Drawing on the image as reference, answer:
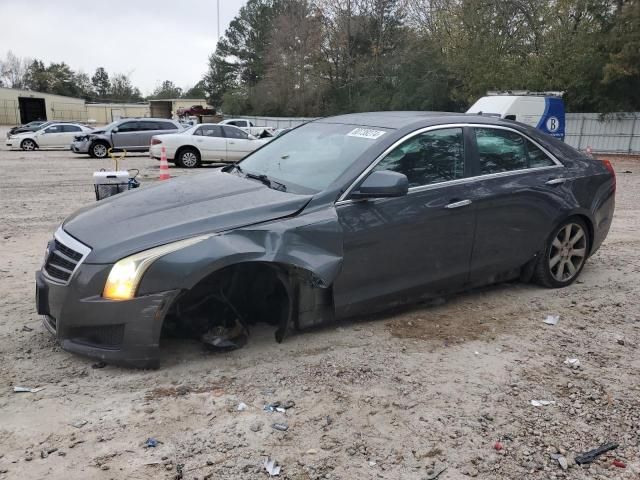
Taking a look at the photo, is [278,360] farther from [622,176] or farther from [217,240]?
[622,176]

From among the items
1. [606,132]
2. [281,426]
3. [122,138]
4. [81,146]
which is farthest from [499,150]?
[606,132]

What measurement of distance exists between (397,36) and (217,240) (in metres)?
45.4

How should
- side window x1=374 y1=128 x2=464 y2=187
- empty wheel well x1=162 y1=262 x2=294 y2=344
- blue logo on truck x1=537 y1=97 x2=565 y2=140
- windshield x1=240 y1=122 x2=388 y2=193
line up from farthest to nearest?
1. blue logo on truck x1=537 y1=97 x2=565 y2=140
2. side window x1=374 y1=128 x2=464 y2=187
3. windshield x1=240 y1=122 x2=388 y2=193
4. empty wheel well x1=162 y1=262 x2=294 y2=344

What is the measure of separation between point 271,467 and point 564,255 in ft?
12.3

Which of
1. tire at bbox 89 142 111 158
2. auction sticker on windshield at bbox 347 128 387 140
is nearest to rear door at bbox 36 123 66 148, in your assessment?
tire at bbox 89 142 111 158

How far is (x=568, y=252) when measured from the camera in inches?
209

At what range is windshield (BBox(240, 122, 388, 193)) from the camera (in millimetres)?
4117

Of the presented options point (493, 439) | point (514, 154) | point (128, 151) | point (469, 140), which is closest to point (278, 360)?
point (493, 439)

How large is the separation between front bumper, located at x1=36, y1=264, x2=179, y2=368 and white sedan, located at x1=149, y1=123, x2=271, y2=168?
14299mm

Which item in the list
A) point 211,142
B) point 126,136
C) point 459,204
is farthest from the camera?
point 126,136

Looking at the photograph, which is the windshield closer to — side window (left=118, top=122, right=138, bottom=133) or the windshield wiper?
the windshield wiper

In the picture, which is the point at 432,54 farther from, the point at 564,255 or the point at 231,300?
the point at 231,300

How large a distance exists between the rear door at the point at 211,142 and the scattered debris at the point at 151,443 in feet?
50.7

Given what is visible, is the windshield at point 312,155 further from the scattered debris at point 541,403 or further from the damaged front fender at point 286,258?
the scattered debris at point 541,403
